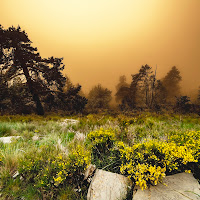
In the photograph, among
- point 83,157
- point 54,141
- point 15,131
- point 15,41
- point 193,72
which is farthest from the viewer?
point 193,72

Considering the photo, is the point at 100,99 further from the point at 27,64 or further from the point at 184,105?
the point at 27,64

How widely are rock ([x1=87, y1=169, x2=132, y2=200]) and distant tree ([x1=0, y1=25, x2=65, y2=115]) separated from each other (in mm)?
13516

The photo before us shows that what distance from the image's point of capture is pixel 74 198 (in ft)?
5.32

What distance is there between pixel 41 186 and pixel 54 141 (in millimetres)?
1596

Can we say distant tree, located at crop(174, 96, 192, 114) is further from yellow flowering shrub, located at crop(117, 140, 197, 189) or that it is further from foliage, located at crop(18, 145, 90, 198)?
foliage, located at crop(18, 145, 90, 198)

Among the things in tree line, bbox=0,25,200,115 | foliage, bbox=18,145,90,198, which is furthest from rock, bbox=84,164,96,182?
tree line, bbox=0,25,200,115

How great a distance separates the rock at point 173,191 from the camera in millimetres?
1356

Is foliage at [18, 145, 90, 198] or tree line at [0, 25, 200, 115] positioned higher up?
tree line at [0, 25, 200, 115]

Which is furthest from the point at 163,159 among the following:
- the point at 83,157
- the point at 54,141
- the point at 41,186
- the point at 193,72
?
the point at 193,72

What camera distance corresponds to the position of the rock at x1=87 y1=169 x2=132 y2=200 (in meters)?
1.52

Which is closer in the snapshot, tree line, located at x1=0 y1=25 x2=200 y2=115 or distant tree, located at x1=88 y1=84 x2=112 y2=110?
tree line, located at x1=0 y1=25 x2=200 y2=115

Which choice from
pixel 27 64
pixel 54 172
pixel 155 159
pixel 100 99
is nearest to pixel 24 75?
pixel 27 64

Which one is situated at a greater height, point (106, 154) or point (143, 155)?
point (143, 155)

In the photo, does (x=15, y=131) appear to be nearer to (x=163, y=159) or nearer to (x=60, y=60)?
(x=163, y=159)
